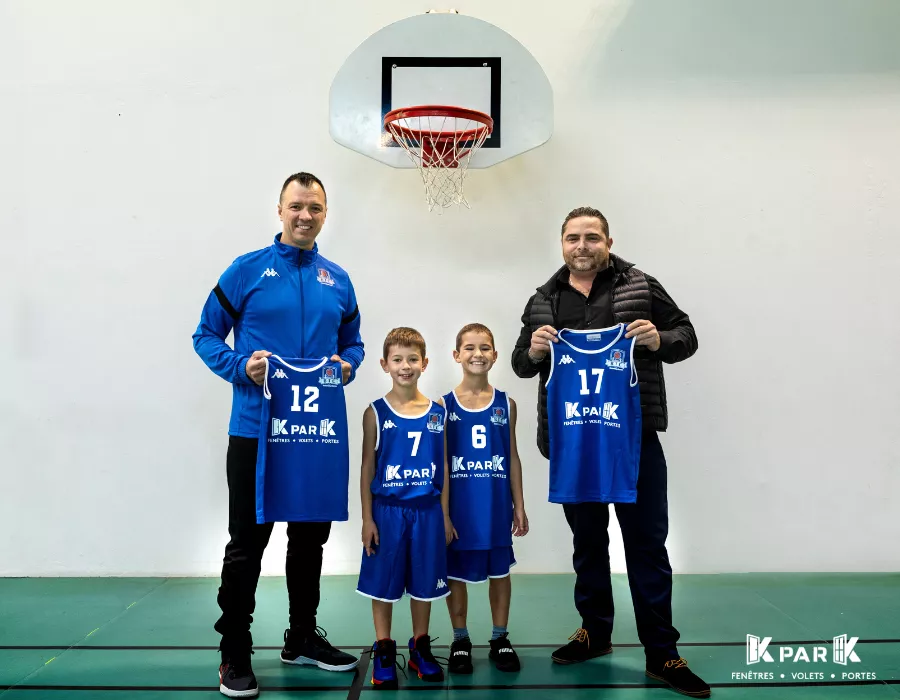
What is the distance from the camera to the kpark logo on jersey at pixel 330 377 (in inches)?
111

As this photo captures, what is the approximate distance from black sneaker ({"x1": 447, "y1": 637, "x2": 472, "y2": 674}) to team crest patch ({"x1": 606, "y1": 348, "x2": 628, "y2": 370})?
4.05ft

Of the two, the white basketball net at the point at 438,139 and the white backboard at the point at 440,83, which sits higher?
the white backboard at the point at 440,83

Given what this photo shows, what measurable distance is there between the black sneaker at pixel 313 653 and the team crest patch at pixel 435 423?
3.23 feet

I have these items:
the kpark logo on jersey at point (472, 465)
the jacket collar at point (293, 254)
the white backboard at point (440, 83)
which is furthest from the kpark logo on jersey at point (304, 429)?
the white backboard at point (440, 83)

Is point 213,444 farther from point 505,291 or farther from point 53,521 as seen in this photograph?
point 505,291

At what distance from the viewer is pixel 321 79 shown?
15.6 feet

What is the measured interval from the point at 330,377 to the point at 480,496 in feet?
2.52

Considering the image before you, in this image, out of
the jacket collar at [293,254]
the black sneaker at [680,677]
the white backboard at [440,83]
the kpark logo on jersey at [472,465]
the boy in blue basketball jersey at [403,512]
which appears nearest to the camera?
the black sneaker at [680,677]

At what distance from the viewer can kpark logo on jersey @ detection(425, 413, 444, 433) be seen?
2949mm

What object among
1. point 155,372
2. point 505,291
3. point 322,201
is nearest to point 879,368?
point 505,291

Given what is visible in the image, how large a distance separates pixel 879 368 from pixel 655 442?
2648 millimetres

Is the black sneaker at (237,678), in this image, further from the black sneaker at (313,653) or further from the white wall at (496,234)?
the white wall at (496,234)

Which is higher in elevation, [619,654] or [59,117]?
[59,117]

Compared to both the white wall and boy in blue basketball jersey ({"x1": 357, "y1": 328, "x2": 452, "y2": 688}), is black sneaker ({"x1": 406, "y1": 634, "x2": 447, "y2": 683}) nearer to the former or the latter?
boy in blue basketball jersey ({"x1": 357, "y1": 328, "x2": 452, "y2": 688})
